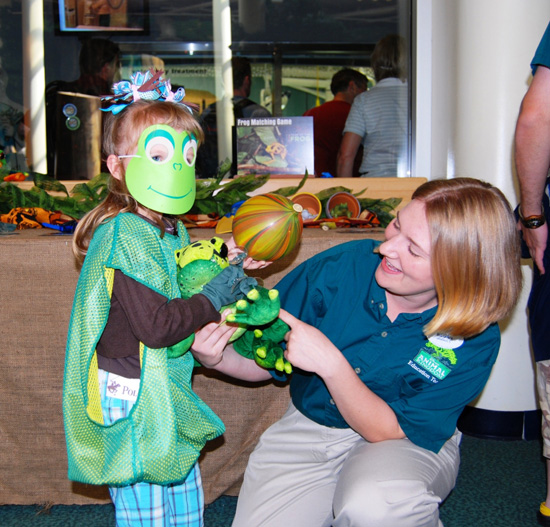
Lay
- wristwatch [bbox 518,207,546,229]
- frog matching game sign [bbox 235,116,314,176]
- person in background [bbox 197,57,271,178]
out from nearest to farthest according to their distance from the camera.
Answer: wristwatch [bbox 518,207,546,229] → frog matching game sign [bbox 235,116,314,176] → person in background [bbox 197,57,271,178]

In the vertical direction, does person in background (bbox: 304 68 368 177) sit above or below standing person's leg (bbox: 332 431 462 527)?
above

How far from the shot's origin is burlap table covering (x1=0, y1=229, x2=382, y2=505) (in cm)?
180

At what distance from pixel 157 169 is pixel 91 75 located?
3018 millimetres

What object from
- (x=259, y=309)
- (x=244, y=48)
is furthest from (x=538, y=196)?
(x=244, y=48)

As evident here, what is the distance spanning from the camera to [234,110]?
3877mm

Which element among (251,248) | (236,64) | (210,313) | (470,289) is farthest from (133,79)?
(236,64)

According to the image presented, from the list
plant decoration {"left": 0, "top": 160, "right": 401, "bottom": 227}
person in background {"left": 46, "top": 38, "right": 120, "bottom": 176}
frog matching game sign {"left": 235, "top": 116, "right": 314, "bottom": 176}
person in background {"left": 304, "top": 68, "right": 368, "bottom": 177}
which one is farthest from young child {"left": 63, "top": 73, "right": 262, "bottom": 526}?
person in background {"left": 46, "top": 38, "right": 120, "bottom": 176}

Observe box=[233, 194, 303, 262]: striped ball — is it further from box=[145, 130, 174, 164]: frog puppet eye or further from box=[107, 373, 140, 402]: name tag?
box=[107, 373, 140, 402]: name tag

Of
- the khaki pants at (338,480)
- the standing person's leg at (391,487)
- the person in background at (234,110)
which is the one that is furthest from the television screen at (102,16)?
the standing person's leg at (391,487)

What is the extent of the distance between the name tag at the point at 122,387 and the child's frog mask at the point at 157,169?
37 cm

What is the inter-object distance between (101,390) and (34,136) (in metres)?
3.10

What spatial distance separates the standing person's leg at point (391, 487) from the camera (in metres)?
1.23

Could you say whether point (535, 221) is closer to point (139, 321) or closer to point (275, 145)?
point (139, 321)

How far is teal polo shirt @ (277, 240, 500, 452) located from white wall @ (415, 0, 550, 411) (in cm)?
116
